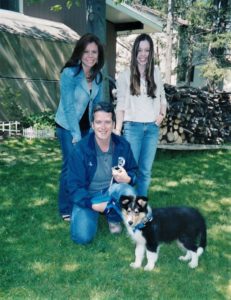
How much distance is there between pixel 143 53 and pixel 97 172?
152 cm

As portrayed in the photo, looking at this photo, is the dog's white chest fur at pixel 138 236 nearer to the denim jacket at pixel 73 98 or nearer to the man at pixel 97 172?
the man at pixel 97 172

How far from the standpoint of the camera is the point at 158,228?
4.01 m

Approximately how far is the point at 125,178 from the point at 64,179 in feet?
3.24

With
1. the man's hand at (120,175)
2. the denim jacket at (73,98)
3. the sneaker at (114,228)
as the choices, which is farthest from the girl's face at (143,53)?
the sneaker at (114,228)

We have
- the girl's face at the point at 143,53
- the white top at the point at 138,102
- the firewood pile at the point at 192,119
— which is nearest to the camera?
the girl's face at the point at 143,53

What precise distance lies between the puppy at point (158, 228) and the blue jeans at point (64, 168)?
1.30m

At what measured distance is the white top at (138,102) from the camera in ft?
16.7

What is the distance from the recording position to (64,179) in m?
5.09

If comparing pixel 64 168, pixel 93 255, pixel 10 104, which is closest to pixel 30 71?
pixel 10 104

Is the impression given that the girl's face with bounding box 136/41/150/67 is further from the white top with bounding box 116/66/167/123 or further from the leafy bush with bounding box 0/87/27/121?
the leafy bush with bounding box 0/87/27/121

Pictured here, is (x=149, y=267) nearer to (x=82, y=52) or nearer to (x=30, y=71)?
(x=82, y=52)

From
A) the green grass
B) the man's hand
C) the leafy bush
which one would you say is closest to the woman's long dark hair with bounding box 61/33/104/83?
the man's hand

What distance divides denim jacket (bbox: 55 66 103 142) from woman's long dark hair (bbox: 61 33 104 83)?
68 mm

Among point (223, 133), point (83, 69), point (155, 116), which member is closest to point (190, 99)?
point (223, 133)
